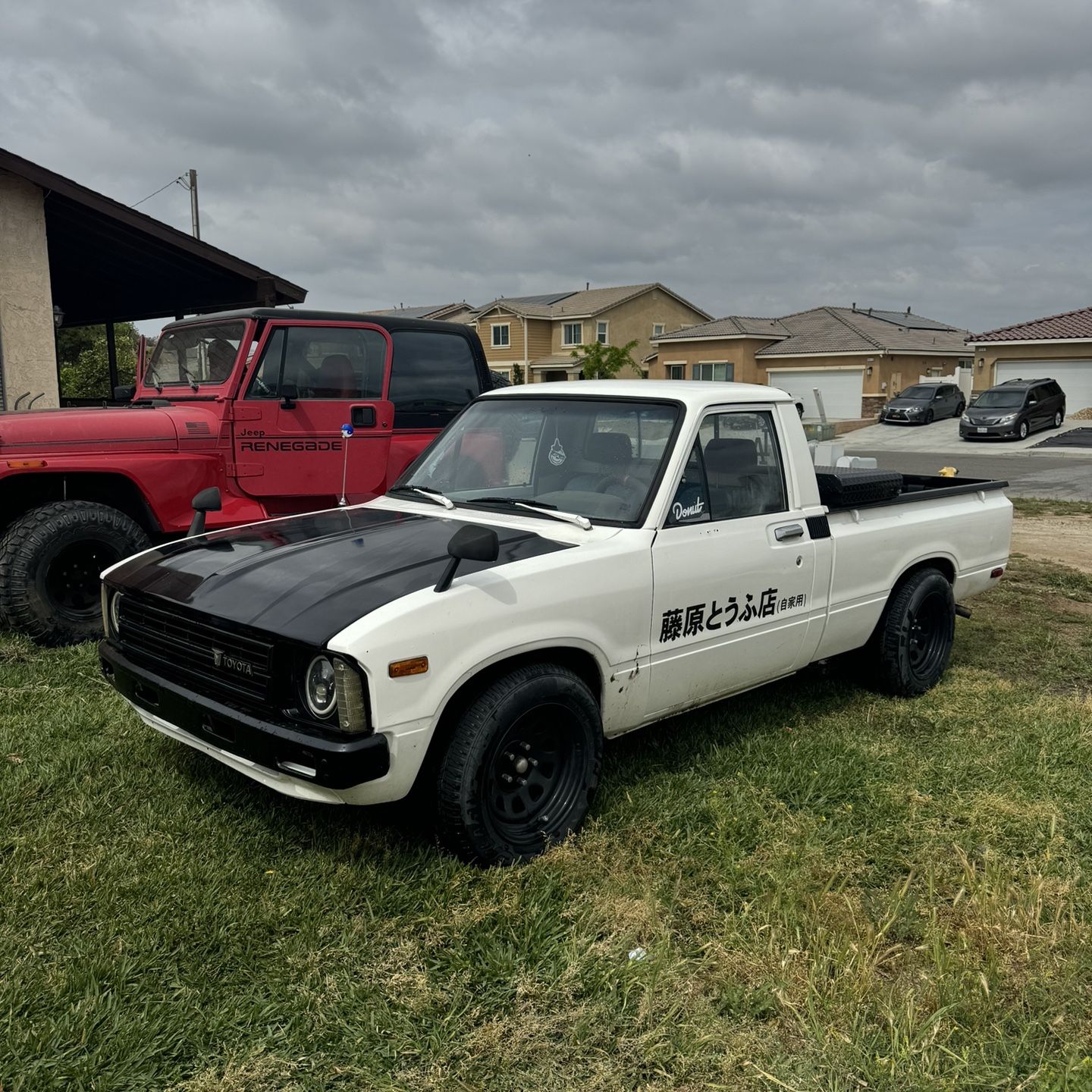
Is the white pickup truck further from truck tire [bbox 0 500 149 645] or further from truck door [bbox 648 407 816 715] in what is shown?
truck tire [bbox 0 500 149 645]

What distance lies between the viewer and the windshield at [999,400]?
30297 millimetres

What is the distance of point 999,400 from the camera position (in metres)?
30.8

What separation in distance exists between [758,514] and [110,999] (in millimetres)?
Answer: 3120

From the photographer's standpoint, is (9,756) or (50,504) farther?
(50,504)

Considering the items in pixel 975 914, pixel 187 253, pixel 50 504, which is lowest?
pixel 975 914

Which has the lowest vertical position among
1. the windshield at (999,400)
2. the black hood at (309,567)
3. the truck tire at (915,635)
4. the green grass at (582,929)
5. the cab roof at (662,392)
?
the green grass at (582,929)

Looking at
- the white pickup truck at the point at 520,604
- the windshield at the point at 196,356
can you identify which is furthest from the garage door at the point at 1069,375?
the white pickup truck at the point at 520,604

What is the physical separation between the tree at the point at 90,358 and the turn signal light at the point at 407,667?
26.0m

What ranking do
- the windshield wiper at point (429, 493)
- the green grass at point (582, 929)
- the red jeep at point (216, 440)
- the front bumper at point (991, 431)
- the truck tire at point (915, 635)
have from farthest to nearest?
the front bumper at point (991, 431) < the red jeep at point (216, 440) < the truck tire at point (915, 635) < the windshield wiper at point (429, 493) < the green grass at point (582, 929)

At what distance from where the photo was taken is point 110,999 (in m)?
2.73

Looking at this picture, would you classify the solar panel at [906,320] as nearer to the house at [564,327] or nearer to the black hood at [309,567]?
the house at [564,327]

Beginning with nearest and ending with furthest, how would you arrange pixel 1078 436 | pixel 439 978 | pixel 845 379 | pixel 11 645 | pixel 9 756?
pixel 439 978, pixel 9 756, pixel 11 645, pixel 1078 436, pixel 845 379

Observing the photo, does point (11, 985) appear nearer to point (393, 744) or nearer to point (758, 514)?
point (393, 744)

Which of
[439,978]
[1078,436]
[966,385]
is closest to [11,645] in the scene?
[439,978]
